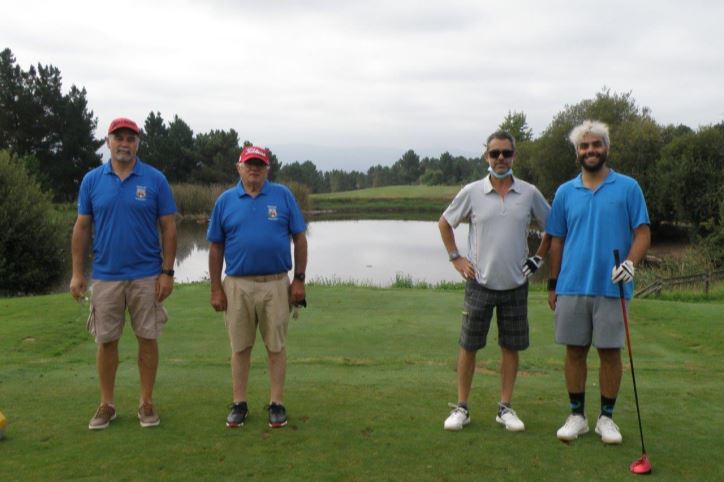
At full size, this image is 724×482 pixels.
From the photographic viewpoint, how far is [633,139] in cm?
3966

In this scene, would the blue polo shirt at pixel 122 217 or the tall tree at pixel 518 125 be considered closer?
the blue polo shirt at pixel 122 217

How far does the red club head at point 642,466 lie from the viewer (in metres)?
3.68

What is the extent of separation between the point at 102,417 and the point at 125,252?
3.73 feet

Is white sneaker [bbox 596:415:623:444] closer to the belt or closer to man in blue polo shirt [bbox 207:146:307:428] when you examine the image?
man in blue polo shirt [bbox 207:146:307:428]

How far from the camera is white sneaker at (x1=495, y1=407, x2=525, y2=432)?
4.36 m

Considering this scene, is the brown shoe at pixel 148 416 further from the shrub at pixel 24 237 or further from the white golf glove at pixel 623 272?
the shrub at pixel 24 237

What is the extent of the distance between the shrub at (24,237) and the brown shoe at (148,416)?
18591mm

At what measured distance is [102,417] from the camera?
439 centimetres

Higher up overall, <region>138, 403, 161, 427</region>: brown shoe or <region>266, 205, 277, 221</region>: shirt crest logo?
<region>266, 205, 277, 221</region>: shirt crest logo

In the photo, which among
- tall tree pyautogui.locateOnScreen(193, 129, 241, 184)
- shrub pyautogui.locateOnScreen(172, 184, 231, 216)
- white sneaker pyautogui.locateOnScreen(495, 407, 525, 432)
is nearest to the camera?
white sneaker pyautogui.locateOnScreen(495, 407, 525, 432)

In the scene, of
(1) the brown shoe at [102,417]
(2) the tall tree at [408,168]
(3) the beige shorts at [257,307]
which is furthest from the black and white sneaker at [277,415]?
(2) the tall tree at [408,168]

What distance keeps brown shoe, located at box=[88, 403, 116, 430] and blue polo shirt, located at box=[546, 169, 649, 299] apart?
3.24 m

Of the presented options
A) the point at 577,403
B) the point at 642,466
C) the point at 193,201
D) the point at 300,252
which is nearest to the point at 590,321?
the point at 577,403

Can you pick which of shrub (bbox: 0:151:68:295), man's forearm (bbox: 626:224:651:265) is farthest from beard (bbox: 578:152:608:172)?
shrub (bbox: 0:151:68:295)
